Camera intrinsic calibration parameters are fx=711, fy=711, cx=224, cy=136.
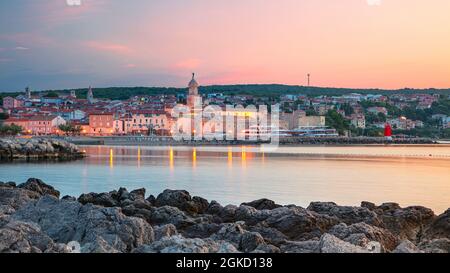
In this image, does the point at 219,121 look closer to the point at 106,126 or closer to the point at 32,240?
the point at 106,126

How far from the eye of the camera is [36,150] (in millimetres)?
25797

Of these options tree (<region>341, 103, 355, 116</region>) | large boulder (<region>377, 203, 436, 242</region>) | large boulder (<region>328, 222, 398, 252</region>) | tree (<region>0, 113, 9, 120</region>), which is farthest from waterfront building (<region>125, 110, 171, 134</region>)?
large boulder (<region>328, 222, 398, 252</region>)

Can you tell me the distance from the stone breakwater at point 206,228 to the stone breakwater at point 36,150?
18619 millimetres

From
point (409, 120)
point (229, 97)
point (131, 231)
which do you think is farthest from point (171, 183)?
point (229, 97)

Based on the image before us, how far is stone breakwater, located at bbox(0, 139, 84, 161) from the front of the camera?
83.0 ft

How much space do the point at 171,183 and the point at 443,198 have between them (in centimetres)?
570

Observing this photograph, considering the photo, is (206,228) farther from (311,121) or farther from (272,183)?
(311,121)

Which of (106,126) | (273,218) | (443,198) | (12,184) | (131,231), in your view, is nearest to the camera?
(131,231)

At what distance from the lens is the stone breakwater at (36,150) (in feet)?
83.0

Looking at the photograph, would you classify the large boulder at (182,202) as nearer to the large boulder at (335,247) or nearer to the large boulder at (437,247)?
the large boulder at (437,247)

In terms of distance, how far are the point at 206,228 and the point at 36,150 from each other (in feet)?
70.2

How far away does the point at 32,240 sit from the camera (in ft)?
12.6

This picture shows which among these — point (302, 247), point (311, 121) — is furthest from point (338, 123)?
point (302, 247)

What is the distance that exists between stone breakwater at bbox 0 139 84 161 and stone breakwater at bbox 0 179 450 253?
18619mm
